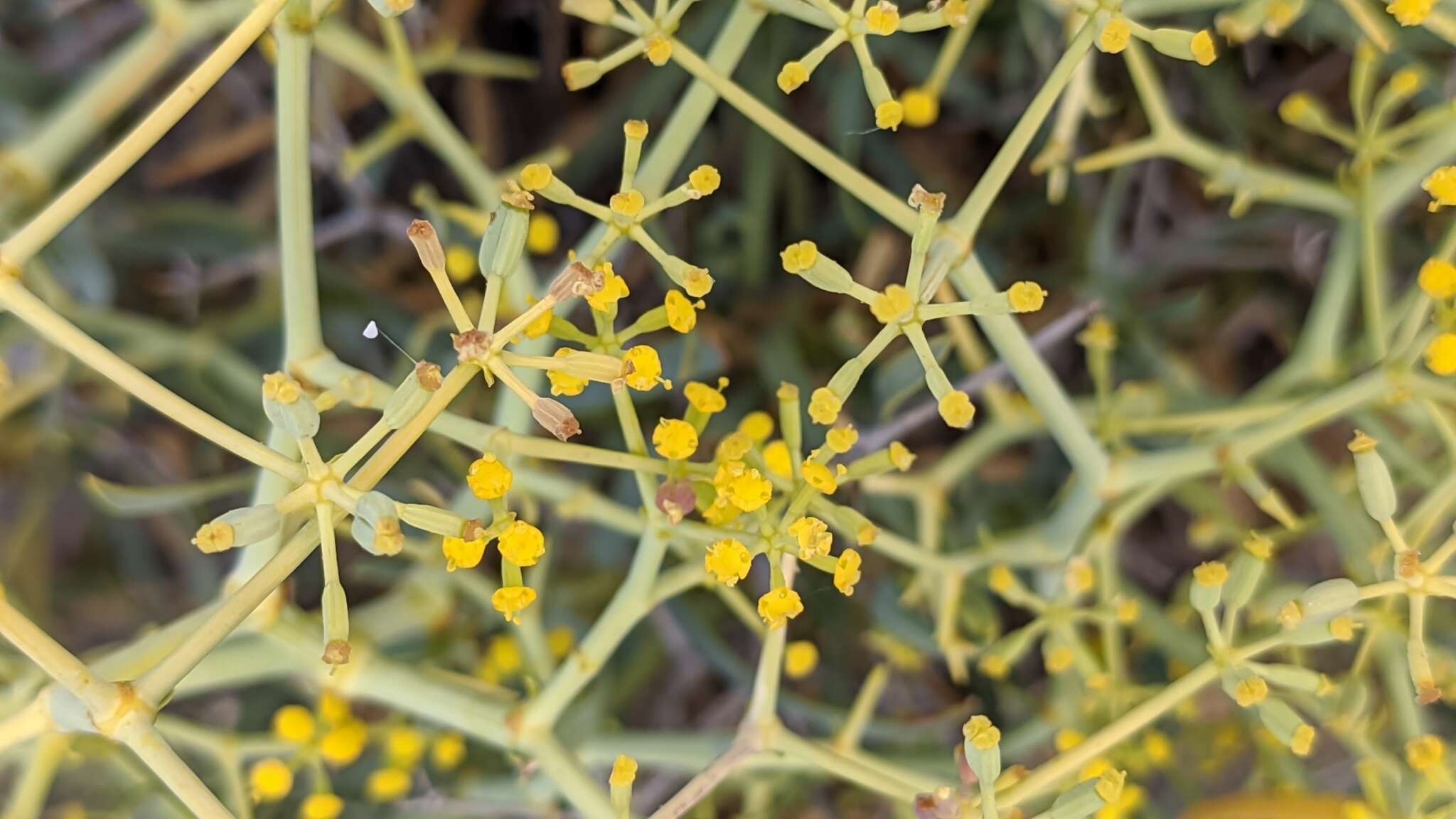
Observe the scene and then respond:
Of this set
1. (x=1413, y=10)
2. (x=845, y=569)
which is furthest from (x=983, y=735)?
(x=1413, y=10)

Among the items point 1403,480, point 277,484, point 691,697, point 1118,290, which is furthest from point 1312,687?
point 691,697

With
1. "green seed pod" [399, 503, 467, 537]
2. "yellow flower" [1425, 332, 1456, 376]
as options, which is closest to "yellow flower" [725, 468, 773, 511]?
"green seed pod" [399, 503, 467, 537]

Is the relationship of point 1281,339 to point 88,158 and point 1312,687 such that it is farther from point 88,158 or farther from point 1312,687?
point 88,158

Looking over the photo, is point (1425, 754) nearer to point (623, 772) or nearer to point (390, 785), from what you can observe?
point (623, 772)

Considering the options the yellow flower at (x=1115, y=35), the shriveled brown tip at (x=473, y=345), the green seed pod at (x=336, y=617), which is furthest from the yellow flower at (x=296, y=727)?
the yellow flower at (x=1115, y=35)

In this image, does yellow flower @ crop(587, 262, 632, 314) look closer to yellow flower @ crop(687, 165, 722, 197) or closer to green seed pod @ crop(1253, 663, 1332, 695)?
yellow flower @ crop(687, 165, 722, 197)
